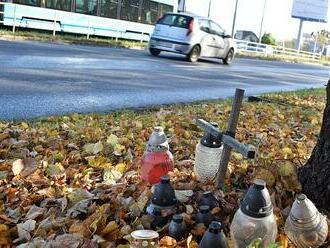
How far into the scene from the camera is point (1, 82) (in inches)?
331

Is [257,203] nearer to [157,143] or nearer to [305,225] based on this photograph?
[305,225]

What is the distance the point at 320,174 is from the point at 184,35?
15683 millimetres

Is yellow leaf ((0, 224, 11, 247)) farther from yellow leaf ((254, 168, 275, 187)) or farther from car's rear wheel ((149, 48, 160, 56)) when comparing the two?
car's rear wheel ((149, 48, 160, 56))

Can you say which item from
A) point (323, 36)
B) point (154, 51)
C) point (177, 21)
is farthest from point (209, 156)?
point (323, 36)

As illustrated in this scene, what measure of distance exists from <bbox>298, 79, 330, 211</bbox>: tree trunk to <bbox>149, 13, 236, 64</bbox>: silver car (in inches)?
606

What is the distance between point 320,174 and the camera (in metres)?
2.87

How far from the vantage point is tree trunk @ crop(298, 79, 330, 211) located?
2.83 meters

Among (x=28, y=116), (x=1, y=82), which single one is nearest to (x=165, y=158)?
(x=28, y=116)

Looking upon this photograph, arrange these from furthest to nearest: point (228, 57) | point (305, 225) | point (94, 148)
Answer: point (228, 57) → point (94, 148) → point (305, 225)

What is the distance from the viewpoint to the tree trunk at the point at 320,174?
2832 millimetres

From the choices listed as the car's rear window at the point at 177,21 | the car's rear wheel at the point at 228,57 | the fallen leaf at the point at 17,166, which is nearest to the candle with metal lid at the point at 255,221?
the fallen leaf at the point at 17,166

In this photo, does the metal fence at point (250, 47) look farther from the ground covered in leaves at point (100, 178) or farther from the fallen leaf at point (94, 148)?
the fallen leaf at point (94, 148)

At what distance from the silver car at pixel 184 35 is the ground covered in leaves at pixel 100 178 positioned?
1300cm

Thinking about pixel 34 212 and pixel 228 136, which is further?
pixel 228 136
